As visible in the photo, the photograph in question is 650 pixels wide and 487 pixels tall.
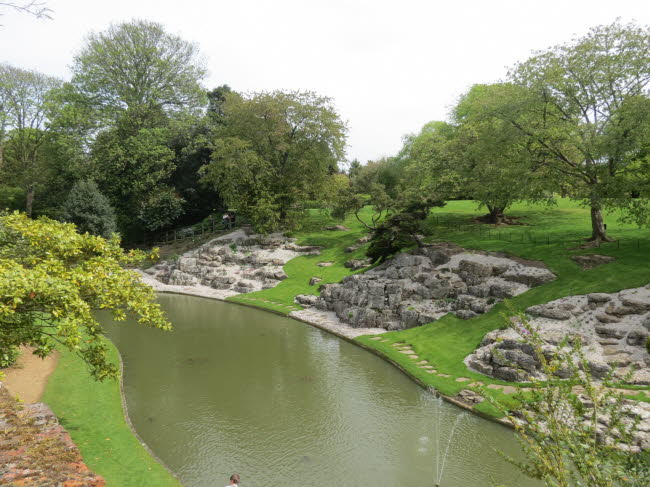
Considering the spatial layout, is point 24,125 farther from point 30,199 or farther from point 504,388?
point 504,388

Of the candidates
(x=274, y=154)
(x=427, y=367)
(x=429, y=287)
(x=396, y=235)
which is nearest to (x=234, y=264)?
(x=274, y=154)

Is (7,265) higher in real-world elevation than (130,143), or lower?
lower

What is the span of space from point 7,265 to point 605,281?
33.2 metres

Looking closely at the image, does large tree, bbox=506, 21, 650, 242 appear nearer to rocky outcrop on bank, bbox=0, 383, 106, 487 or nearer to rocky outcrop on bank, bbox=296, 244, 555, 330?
rocky outcrop on bank, bbox=296, 244, 555, 330

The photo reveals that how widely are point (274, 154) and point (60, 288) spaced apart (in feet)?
169

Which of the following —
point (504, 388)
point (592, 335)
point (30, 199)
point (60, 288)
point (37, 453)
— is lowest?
point (504, 388)

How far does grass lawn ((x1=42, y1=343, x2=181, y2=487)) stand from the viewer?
15.6 metres

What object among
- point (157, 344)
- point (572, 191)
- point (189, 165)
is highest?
point (189, 165)

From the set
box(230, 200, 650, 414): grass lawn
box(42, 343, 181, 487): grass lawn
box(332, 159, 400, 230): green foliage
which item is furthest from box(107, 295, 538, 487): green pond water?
box(332, 159, 400, 230): green foliage

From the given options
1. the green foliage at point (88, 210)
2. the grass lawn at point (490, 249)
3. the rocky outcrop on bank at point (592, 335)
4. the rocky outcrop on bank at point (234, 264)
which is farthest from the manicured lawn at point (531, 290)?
the green foliage at point (88, 210)

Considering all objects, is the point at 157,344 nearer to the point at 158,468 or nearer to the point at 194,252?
the point at 158,468

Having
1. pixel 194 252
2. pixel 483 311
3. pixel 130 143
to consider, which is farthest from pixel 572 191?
pixel 130 143

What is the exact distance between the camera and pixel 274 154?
62344mm

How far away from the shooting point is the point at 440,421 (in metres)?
20.1
